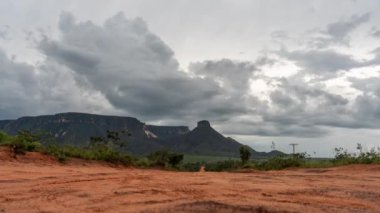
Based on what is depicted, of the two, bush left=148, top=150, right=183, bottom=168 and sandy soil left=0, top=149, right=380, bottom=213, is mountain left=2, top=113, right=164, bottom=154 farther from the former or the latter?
sandy soil left=0, top=149, right=380, bottom=213

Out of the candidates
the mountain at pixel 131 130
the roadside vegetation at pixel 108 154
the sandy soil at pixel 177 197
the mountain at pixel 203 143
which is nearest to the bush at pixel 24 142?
the roadside vegetation at pixel 108 154

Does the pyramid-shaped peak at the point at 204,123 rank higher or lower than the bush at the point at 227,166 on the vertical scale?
higher

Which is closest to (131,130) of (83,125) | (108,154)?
(83,125)

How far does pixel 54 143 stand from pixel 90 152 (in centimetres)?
180

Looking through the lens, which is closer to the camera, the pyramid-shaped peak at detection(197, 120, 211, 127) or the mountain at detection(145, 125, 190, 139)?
the pyramid-shaped peak at detection(197, 120, 211, 127)

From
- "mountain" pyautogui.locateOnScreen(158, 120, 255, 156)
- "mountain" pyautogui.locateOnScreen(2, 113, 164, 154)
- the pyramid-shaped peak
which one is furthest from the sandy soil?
the pyramid-shaped peak

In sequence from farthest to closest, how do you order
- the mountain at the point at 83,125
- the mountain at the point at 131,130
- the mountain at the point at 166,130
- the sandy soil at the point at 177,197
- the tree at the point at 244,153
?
the mountain at the point at 166,130, the mountain at the point at 131,130, the mountain at the point at 83,125, the tree at the point at 244,153, the sandy soil at the point at 177,197

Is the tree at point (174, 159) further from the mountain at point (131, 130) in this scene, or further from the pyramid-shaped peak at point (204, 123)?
the pyramid-shaped peak at point (204, 123)

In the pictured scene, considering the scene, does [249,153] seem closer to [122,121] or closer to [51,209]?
[51,209]

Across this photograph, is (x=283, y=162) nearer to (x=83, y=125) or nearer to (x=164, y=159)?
(x=164, y=159)

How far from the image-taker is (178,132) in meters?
118

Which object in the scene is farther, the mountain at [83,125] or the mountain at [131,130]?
the mountain at [131,130]

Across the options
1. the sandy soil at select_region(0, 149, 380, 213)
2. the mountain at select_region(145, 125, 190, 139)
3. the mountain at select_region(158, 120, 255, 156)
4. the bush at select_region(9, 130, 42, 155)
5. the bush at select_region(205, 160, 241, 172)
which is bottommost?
the sandy soil at select_region(0, 149, 380, 213)

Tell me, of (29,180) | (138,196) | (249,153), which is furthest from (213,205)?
(249,153)
